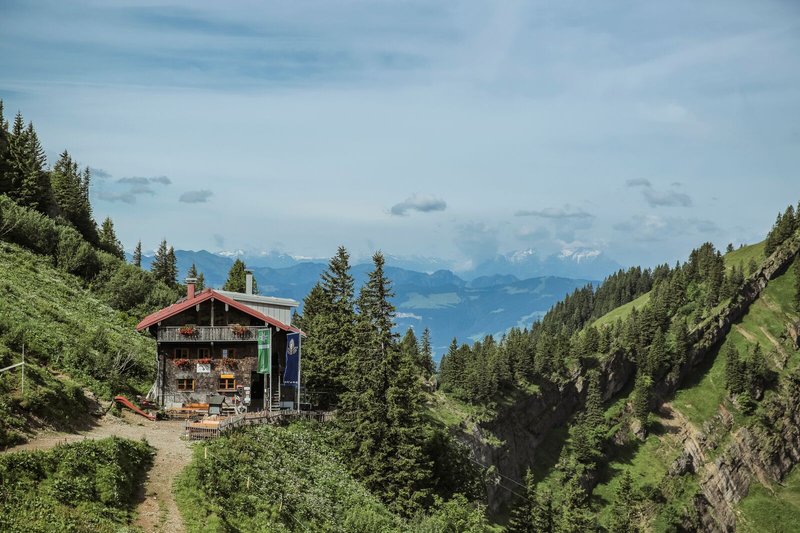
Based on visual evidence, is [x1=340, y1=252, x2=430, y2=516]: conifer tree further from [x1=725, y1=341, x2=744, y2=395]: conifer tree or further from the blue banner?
[x1=725, y1=341, x2=744, y2=395]: conifer tree

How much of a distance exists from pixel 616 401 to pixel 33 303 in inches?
4294

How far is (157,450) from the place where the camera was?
3250 cm

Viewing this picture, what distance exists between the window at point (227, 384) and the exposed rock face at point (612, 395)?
3440 cm

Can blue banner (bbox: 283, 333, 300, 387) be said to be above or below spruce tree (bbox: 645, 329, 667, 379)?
above

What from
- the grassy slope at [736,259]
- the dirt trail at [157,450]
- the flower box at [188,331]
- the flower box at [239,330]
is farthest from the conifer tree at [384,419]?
the grassy slope at [736,259]

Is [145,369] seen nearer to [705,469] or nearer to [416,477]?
[416,477]

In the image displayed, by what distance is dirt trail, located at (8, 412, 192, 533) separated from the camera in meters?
24.1

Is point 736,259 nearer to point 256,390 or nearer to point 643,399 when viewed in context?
point 643,399

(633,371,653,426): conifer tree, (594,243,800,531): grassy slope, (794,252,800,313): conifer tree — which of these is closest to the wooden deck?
(594,243,800,531): grassy slope

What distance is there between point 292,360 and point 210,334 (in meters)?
6.53

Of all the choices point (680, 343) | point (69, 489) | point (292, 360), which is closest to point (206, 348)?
point (292, 360)

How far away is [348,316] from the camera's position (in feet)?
207

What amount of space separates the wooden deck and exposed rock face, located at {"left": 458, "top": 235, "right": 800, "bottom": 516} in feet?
106

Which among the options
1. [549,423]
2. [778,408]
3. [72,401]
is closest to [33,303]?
[72,401]
